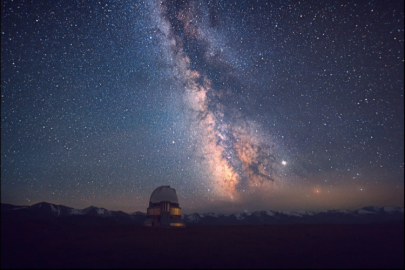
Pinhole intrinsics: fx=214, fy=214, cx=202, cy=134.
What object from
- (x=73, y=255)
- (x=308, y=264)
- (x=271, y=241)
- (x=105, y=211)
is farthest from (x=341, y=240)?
(x=105, y=211)

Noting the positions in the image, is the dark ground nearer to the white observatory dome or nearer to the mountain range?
the white observatory dome

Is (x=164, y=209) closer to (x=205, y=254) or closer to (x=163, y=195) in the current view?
(x=163, y=195)

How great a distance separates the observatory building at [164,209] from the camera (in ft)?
104

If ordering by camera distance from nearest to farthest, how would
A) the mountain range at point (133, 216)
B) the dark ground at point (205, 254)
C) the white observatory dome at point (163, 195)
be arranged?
the dark ground at point (205, 254) < the white observatory dome at point (163, 195) < the mountain range at point (133, 216)

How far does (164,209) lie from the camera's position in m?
32.0

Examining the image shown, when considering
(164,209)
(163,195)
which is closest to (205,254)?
(164,209)

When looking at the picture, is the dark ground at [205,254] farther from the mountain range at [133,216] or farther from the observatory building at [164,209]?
the mountain range at [133,216]

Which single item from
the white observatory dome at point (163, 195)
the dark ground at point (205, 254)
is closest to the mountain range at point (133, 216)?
the white observatory dome at point (163, 195)

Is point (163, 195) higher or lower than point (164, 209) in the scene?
higher

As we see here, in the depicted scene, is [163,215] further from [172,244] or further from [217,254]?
[217,254]

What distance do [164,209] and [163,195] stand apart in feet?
9.01

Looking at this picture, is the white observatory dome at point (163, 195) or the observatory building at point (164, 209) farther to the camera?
the white observatory dome at point (163, 195)

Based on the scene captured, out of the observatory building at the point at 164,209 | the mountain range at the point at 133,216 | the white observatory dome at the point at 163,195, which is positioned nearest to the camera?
the observatory building at the point at 164,209

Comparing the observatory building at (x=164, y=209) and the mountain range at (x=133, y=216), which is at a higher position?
the observatory building at (x=164, y=209)
